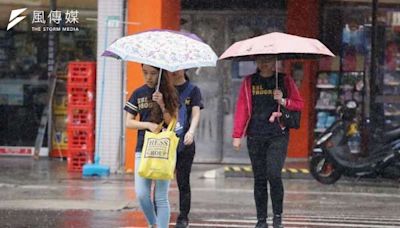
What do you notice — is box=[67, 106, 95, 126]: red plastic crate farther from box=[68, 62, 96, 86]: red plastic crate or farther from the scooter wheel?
the scooter wheel

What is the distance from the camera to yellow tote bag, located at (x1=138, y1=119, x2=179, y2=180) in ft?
25.2

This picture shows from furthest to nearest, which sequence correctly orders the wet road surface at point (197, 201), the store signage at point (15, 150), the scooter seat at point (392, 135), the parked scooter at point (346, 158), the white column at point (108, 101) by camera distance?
1. the store signage at point (15, 150)
2. the white column at point (108, 101)
3. the scooter seat at point (392, 135)
4. the parked scooter at point (346, 158)
5. the wet road surface at point (197, 201)

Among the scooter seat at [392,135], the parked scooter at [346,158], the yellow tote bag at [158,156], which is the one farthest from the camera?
the scooter seat at [392,135]

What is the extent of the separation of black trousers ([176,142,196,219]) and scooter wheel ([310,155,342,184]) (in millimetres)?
5188

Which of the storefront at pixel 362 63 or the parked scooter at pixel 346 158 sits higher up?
the storefront at pixel 362 63

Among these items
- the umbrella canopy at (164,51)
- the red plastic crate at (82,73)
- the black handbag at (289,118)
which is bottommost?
the black handbag at (289,118)

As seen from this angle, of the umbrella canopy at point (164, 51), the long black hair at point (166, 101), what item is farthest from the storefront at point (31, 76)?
the long black hair at point (166, 101)

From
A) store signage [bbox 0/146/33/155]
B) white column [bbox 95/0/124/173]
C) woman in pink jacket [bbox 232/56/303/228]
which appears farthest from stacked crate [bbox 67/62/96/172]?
woman in pink jacket [bbox 232/56/303/228]

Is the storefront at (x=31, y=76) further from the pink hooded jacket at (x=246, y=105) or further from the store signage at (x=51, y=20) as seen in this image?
the pink hooded jacket at (x=246, y=105)

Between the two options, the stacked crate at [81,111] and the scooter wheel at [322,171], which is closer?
the scooter wheel at [322,171]

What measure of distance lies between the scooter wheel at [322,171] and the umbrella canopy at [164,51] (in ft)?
18.9

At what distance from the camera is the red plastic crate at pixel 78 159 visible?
14.5 m

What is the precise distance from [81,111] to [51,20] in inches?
80.4

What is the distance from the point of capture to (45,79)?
16500mm
